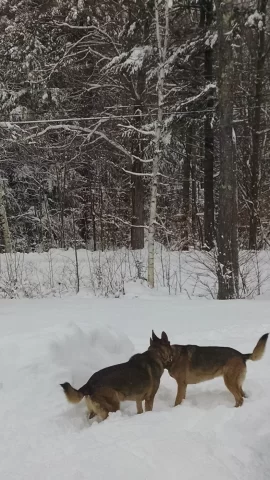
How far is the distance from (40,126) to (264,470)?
18286mm

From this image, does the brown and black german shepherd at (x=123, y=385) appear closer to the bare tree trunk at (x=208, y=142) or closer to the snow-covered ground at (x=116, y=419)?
the snow-covered ground at (x=116, y=419)

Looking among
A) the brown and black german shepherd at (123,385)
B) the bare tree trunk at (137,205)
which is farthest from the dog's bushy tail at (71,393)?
the bare tree trunk at (137,205)

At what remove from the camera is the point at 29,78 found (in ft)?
66.6

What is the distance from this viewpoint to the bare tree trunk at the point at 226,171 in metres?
10.8

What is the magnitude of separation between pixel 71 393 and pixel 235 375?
69.6 inches

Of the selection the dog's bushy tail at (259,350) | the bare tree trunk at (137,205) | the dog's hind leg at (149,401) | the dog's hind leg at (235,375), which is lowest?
the dog's hind leg at (149,401)

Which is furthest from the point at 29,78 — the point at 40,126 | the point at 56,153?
the point at 56,153

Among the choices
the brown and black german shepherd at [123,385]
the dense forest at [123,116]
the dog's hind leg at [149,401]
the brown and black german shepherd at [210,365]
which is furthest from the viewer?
the dense forest at [123,116]

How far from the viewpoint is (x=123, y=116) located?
52.1ft

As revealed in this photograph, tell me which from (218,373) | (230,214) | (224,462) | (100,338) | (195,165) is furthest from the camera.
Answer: (195,165)

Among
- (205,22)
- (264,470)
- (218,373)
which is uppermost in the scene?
(205,22)

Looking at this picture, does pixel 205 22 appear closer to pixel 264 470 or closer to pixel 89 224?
pixel 89 224

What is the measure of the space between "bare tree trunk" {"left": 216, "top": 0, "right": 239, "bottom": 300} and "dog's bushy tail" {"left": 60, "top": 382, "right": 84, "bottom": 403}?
24.5ft

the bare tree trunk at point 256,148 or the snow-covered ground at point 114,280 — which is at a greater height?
the bare tree trunk at point 256,148
